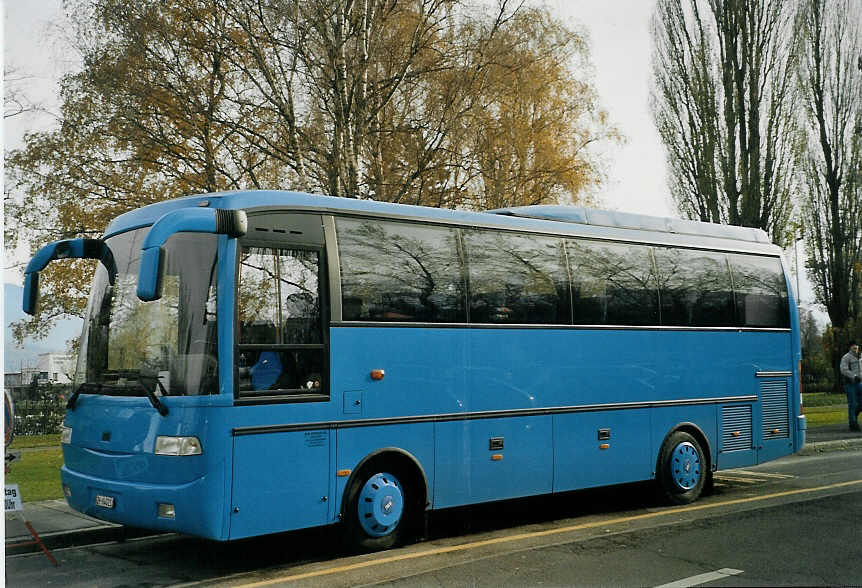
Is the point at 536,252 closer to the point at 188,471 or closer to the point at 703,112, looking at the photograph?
the point at 188,471

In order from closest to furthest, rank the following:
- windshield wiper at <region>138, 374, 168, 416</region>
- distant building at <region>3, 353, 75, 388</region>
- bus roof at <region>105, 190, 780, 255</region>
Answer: windshield wiper at <region>138, 374, 168, 416</region>, bus roof at <region>105, 190, 780, 255</region>, distant building at <region>3, 353, 75, 388</region>

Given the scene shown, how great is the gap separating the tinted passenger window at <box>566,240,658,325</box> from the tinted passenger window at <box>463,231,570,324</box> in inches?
9.3

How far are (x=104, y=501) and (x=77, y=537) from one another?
1.63 m

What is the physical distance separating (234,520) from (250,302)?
1810mm

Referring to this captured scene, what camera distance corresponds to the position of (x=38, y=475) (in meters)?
13.9

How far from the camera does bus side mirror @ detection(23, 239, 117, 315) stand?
29.0 feet

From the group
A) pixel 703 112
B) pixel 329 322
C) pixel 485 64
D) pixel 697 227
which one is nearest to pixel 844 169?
pixel 703 112

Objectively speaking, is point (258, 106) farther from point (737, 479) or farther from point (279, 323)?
point (737, 479)

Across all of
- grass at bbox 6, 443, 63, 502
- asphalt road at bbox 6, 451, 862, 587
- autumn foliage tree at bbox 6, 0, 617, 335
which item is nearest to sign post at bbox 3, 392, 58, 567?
asphalt road at bbox 6, 451, 862, 587

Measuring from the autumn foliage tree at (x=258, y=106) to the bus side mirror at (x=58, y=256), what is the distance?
801cm

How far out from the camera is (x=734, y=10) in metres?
27.2

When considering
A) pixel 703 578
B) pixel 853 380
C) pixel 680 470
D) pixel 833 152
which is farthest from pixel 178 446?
pixel 833 152

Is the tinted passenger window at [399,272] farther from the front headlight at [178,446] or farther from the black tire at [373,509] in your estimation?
the front headlight at [178,446]

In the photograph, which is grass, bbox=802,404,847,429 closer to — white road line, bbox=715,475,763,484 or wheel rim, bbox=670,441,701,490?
white road line, bbox=715,475,763,484
